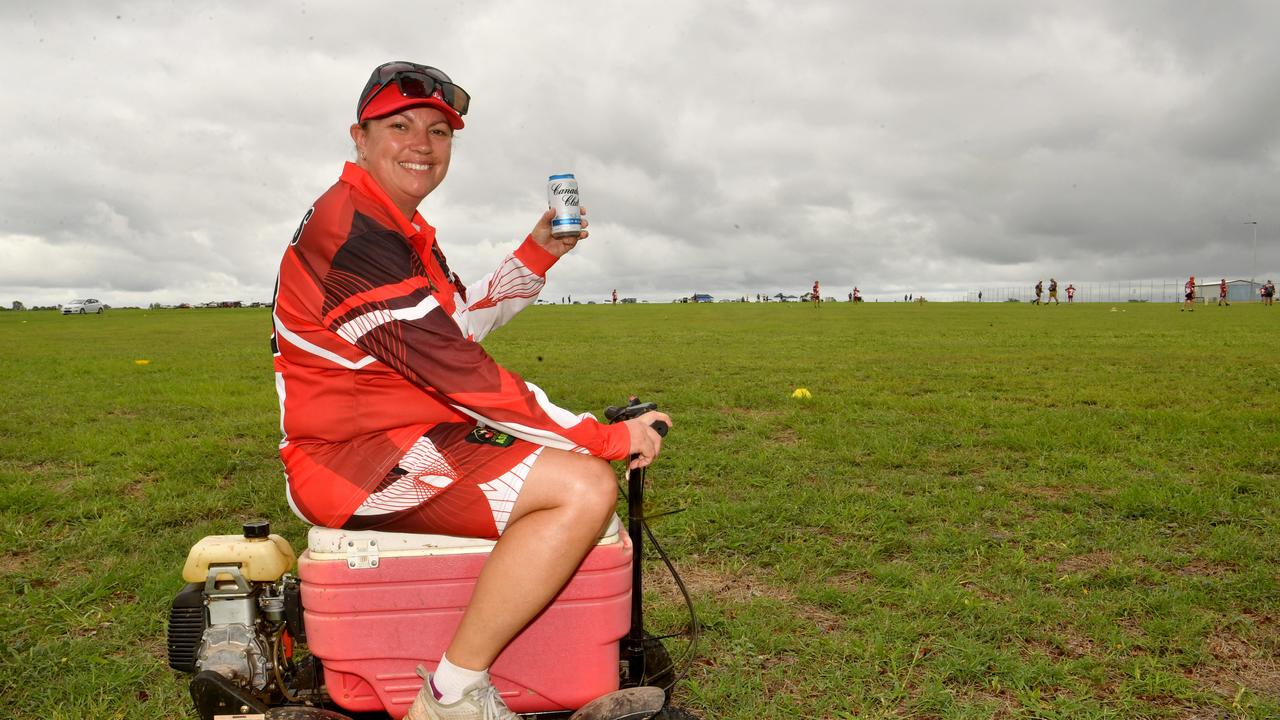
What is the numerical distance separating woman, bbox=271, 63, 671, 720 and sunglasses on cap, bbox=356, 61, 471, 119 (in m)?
0.38

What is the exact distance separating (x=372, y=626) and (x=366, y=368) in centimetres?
86

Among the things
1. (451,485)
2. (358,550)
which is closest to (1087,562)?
(451,485)

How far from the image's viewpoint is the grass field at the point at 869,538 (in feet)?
13.0

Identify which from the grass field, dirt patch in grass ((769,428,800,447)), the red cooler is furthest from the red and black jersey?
dirt patch in grass ((769,428,800,447))

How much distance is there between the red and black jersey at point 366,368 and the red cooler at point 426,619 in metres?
0.18

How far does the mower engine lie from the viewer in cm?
295

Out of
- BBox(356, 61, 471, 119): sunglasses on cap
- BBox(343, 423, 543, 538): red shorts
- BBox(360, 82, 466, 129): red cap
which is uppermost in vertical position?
BBox(356, 61, 471, 119): sunglasses on cap

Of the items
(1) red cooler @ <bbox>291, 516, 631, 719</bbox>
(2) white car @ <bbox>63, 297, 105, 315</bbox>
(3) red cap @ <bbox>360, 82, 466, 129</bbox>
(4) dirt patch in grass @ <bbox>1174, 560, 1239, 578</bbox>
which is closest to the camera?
(1) red cooler @ <bbox>291, 516, 631, 719</bbox>

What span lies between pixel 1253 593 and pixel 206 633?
5281mm

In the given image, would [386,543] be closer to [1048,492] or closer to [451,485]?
[451,485]

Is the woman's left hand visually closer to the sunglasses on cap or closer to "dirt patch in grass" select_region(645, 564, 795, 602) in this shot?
the sunglasses on cap

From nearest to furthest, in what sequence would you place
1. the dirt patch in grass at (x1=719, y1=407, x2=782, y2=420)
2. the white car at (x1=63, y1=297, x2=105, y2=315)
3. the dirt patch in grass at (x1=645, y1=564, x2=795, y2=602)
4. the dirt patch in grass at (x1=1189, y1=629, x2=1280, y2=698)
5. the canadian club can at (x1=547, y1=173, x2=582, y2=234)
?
the canadian club can at (x1=547, y1=173, x2=582, y2=234)
the dirt patch in grass at (x1=1189, y1=629, x2=1280, y2=698)
the dirt patch in grass at (x1=645, y1=564, x2=795, y2=602)
the dirt patch in grass at (x1=719, y1=407, x2=782, y2=420)
the white car at (x1=63, y1=297, x2=105, y2=315)

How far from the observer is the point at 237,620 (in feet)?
9.98

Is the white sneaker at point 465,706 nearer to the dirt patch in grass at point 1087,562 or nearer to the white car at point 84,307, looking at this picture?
the dirt patch in grass at point 1087,562
